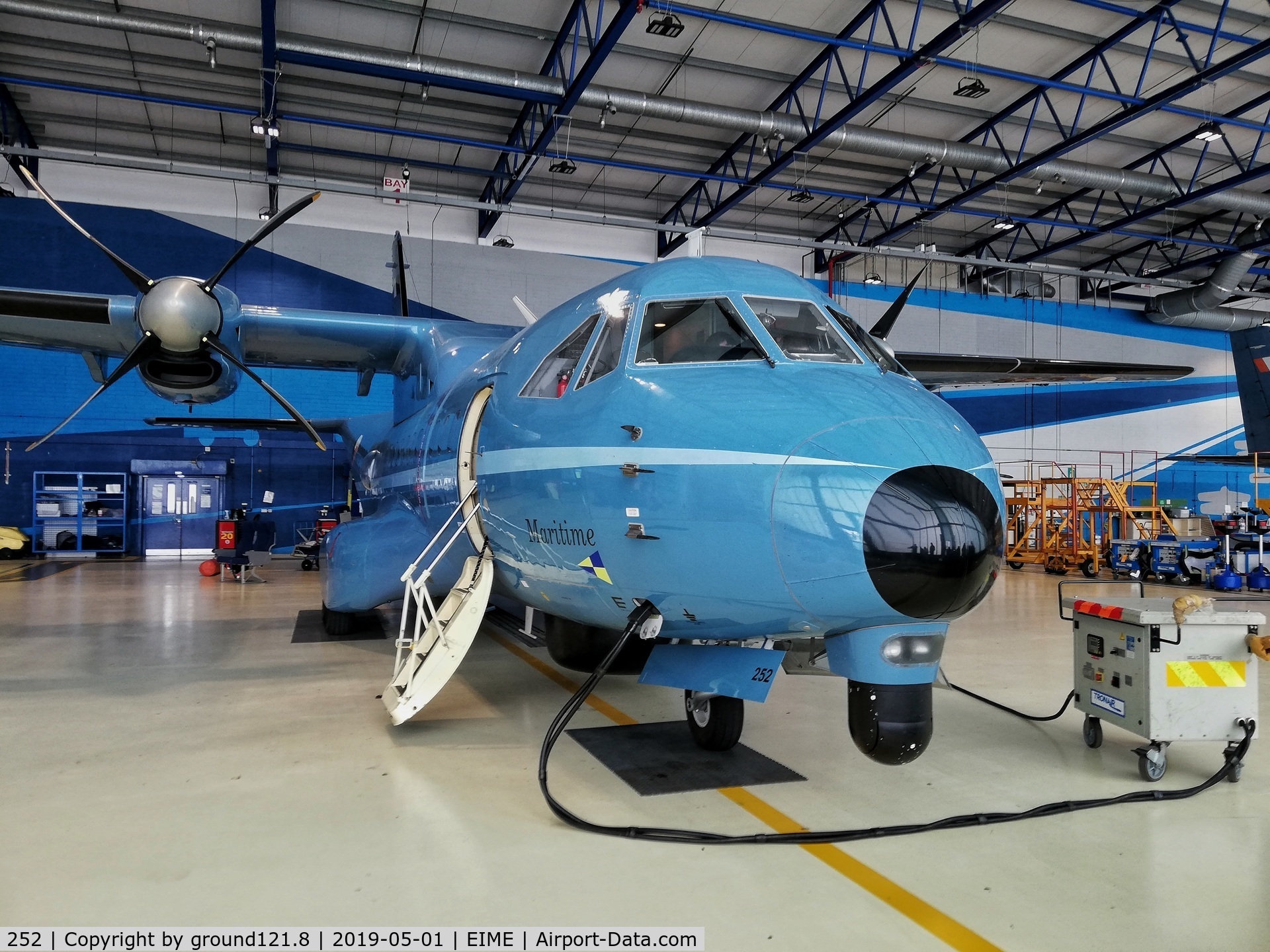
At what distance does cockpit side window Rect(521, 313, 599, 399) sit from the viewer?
506 cm

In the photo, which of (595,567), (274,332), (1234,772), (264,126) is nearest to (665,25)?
(264,126)

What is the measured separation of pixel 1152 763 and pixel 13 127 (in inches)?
879

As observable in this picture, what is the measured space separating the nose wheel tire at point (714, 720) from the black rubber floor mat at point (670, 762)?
69 mm

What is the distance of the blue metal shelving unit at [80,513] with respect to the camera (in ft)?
66.3

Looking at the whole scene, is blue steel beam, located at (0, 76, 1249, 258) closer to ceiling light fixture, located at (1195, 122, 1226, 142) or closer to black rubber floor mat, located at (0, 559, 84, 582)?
ceiling light fixture, located at (1195, 122, 1226, 142)

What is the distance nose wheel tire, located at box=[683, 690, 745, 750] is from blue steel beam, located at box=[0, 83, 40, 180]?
17480 millimetres

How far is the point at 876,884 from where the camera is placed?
349 cm

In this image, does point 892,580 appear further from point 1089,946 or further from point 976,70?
point 976,70

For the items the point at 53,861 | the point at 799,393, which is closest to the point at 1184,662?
the point at 799,393

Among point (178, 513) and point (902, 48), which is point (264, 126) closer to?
point (178, 513)

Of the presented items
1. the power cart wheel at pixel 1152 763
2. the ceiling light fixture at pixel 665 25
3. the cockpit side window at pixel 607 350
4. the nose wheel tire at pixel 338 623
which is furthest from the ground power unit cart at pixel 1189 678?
the ceiling light fixture at pixel 665 25

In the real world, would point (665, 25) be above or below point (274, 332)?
above

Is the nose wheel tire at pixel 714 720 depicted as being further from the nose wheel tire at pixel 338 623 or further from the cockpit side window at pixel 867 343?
the nose wheel tire at pixel 338 623

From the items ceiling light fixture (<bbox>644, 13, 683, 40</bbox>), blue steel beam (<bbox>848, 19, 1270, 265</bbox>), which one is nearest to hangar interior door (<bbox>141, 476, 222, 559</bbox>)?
ceiling light fixture (<bbox>644, 13, 683, 40</bbox>)
